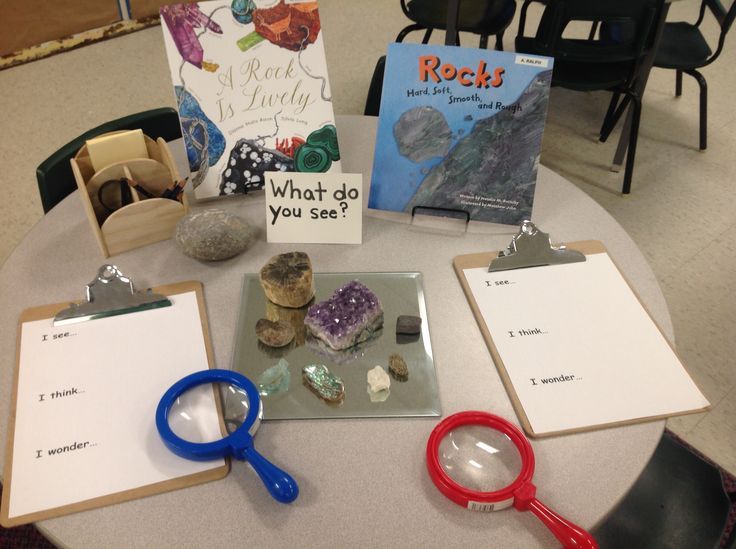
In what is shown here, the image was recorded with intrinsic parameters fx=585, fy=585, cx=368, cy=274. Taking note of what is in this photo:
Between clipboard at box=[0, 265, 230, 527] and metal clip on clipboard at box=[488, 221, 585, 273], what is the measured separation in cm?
51

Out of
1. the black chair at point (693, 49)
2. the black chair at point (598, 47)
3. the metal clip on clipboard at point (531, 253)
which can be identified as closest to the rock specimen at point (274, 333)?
the metal clip on clipboard at point (531, 253)

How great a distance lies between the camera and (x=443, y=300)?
0.96 metres

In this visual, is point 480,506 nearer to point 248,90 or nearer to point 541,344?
point 541,344

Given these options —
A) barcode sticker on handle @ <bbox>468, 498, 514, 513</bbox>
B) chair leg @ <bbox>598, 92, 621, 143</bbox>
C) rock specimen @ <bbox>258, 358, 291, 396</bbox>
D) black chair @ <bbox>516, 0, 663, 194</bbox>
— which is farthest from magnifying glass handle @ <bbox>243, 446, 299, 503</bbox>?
chair leg @ <bbox>598, 92, 621, 143</bbox>

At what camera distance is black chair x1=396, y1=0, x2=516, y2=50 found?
2346 mm

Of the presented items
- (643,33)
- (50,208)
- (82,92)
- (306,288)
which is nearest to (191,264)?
(306,288)

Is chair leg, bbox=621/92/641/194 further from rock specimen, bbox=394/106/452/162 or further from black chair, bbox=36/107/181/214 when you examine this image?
black chair, bbox=36/107/181/214

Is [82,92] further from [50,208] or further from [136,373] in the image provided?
[136,373]

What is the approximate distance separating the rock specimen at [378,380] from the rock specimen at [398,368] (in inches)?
0.5

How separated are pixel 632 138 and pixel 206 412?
200cm

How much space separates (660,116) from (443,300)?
93.0 inches

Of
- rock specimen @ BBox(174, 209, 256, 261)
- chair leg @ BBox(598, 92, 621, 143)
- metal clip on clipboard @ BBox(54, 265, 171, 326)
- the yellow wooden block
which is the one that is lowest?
chair leg @ BBox(598, 92, 621, 143)

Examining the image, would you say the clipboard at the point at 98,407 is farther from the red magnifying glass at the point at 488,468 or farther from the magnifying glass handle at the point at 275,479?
the red magnifying glass at the point at 488,468

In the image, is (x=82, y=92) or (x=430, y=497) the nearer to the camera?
(x=430, y=497)
